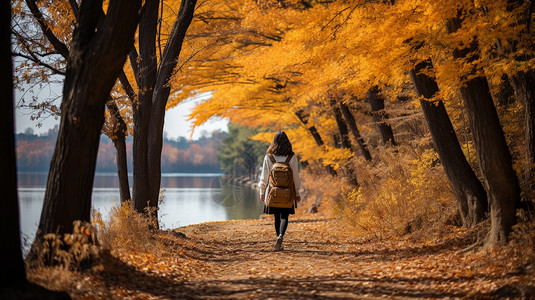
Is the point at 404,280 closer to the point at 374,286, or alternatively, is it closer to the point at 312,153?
the point at 374,286

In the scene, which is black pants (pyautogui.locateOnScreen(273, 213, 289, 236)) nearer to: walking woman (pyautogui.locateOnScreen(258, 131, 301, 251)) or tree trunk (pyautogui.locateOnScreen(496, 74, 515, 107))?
walking woman (pyautogui.locateOnScreen(258, 131, 301, 251))

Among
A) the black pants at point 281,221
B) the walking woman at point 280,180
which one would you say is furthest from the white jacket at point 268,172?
the black pants at point 281,221

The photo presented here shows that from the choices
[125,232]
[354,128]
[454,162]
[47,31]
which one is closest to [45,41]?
[47,31]

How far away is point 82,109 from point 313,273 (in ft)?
10.7

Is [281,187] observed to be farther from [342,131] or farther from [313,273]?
[342,131]

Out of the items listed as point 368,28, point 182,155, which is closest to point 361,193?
point 368,28

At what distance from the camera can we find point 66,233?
4559mm

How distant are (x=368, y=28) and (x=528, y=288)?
441 cm

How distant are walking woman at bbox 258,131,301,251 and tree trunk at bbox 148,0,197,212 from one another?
2.44 metres

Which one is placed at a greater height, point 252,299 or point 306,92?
point 306,92

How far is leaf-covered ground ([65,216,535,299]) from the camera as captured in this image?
15.0ft

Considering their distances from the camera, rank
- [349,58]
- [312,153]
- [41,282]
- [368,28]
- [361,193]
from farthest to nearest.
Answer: [312,153] < [361,193] < [349,58] < [368,28] < [41,282]

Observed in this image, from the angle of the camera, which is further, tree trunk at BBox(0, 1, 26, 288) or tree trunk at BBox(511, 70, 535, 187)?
tree trunk at BBox(511, 70, 535, 187)

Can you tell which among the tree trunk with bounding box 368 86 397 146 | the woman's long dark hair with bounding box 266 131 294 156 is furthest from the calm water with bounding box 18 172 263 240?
the tree trunk with bounding box 368 86 397 146
